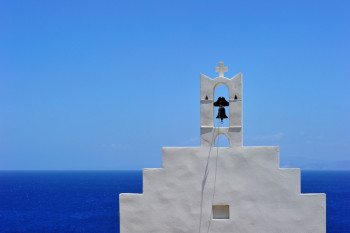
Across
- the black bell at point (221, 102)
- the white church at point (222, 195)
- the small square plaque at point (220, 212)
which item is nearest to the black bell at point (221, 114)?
the black bell at point (221, 102)

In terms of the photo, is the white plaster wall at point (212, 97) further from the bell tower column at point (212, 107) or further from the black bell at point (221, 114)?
the black bell at point (221, 114)

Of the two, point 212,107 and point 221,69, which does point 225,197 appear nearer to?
point 212,107

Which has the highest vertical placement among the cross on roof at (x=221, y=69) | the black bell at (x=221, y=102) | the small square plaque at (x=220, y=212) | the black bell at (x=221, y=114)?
the cross on roof at (x=221, y=69)

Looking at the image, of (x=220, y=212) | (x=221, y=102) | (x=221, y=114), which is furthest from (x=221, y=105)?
(x=220, y=212)

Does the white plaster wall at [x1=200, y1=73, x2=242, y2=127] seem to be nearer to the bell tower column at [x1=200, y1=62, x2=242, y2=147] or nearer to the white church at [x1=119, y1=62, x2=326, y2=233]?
the bell tower column at [x1=200, y1=62, x2=242, y2=147]

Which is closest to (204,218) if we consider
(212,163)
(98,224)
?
(212,163)

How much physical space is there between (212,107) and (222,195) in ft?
7.44

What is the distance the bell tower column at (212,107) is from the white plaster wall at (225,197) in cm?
36

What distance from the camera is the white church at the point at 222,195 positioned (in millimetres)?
10719

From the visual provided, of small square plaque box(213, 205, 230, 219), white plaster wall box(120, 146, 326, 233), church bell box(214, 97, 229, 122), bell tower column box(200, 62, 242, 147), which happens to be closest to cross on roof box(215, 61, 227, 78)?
bell tower column box(200, 62, 242, 147)

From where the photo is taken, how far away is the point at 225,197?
10844 mm

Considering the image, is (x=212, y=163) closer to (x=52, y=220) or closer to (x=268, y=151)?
(x=268, y=151)

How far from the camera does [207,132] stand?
36.2ft

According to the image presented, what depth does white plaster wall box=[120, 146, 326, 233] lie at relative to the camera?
10719 millimetres
